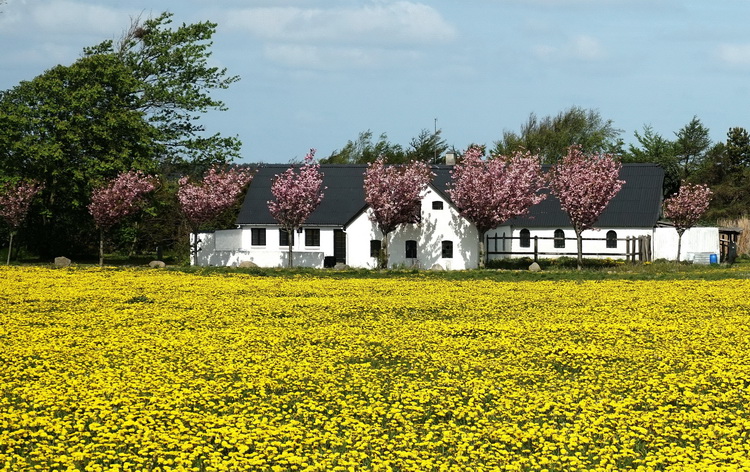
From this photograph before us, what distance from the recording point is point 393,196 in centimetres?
6494

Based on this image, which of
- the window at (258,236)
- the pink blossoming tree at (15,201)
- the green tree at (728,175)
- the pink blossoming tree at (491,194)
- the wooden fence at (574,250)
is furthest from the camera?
the green tree at (728,175)

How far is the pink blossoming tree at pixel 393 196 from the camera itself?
6475 cm

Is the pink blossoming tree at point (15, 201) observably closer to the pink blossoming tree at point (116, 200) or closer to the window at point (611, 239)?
the pink blossoming tree at point (116, 200)

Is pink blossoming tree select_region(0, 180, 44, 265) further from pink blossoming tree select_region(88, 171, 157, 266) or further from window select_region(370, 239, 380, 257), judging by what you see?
window select_region(370, 239, 380, 257)

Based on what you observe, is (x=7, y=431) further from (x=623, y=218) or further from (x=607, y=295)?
(x=623, y=218)

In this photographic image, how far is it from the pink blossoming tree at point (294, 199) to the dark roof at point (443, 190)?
434 cm

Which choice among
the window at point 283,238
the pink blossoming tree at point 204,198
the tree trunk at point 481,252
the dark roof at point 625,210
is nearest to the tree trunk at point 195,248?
the pink blossoming tree at point 204,198

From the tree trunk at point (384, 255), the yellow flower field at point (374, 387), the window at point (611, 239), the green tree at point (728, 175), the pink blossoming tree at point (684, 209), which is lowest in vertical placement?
the yellow flower field at point (374, 387)

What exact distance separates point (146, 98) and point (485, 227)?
85.4ft

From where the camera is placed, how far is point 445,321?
2661 centimetres

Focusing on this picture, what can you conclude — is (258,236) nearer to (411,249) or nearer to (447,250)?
(411,249)

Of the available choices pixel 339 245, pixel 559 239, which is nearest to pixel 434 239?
pixel 339 245

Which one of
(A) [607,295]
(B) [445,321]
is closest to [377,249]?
(A) [607,295]

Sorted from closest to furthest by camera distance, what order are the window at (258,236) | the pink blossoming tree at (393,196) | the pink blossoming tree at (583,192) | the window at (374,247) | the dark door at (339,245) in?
the pink blossoming tree at (393,196) → the pink blossoming tree at (583,192) → the window at (374,247) → the dark door at (339,245) → the window at (258,236)
